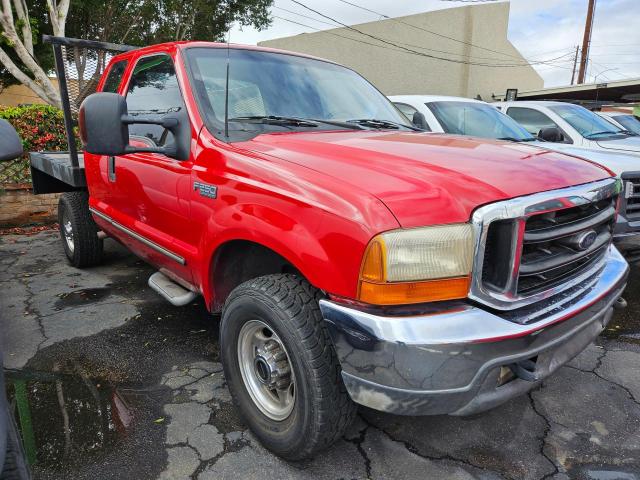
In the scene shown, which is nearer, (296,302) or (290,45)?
(296,302)

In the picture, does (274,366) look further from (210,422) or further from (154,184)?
(154,184)

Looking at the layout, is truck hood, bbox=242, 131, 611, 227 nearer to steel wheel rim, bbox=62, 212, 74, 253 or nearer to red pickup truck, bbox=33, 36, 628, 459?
red pickup truck, bbox=33, 36, 628, 459

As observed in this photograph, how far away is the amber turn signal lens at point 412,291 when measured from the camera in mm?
1664

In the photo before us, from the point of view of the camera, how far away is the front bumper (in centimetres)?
160

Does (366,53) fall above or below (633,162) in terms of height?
above

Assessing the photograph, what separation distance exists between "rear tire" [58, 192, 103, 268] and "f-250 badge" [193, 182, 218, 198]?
2.68 metres

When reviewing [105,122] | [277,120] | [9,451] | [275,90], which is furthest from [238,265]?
[9,451]

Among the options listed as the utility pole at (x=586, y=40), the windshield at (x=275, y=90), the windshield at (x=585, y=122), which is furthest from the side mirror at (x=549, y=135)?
the utility pole at (x=586, y=40)

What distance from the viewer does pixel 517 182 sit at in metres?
1.86

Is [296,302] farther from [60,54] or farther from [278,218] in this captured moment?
[60,54]

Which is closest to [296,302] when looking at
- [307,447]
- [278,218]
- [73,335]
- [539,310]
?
[278,218]

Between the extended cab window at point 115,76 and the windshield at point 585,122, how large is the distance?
18.7ft

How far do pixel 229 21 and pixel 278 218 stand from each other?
51.1ft

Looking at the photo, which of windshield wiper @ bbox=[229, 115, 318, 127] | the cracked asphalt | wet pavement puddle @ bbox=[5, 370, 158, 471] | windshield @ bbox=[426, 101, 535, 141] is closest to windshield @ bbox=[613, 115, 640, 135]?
windshield @ bbox=[426, 101, 535, 141]
